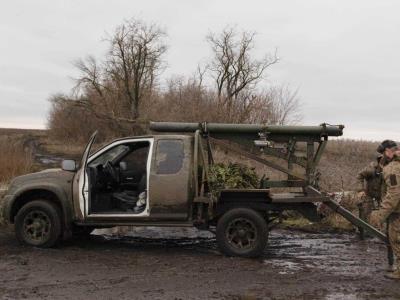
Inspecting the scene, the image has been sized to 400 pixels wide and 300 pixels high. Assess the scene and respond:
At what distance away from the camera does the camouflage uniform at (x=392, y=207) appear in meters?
7.46

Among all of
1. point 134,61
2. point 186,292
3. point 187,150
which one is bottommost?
point 186,292

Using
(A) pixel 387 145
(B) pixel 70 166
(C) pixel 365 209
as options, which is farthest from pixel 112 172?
(C) pixel 365 209

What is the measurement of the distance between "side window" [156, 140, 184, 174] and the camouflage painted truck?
0.02m

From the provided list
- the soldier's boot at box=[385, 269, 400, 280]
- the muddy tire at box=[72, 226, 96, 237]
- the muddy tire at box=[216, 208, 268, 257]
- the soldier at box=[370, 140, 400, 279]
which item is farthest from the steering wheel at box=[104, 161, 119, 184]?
the soldier's boot at box=[385, 269, 400, 280]

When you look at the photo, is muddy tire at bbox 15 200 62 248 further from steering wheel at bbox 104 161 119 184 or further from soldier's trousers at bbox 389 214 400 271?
soldier's trousers at bbox 389 214 400 271

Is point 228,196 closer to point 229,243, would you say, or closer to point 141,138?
point 229,243

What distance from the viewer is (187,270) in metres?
7.85

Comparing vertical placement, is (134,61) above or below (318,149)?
above

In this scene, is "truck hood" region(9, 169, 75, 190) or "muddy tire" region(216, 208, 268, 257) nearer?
"muddy tire" region(216, 208, 268, 257)

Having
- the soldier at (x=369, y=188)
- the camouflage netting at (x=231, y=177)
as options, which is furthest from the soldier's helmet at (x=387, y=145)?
the camouflage netting at (x=231, y=177)

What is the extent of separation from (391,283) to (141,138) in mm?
4410

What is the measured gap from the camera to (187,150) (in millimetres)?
8953

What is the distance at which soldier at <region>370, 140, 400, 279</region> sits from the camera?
7465 millimetres

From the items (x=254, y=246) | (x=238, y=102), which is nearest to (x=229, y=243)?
(x=254, y=246)
